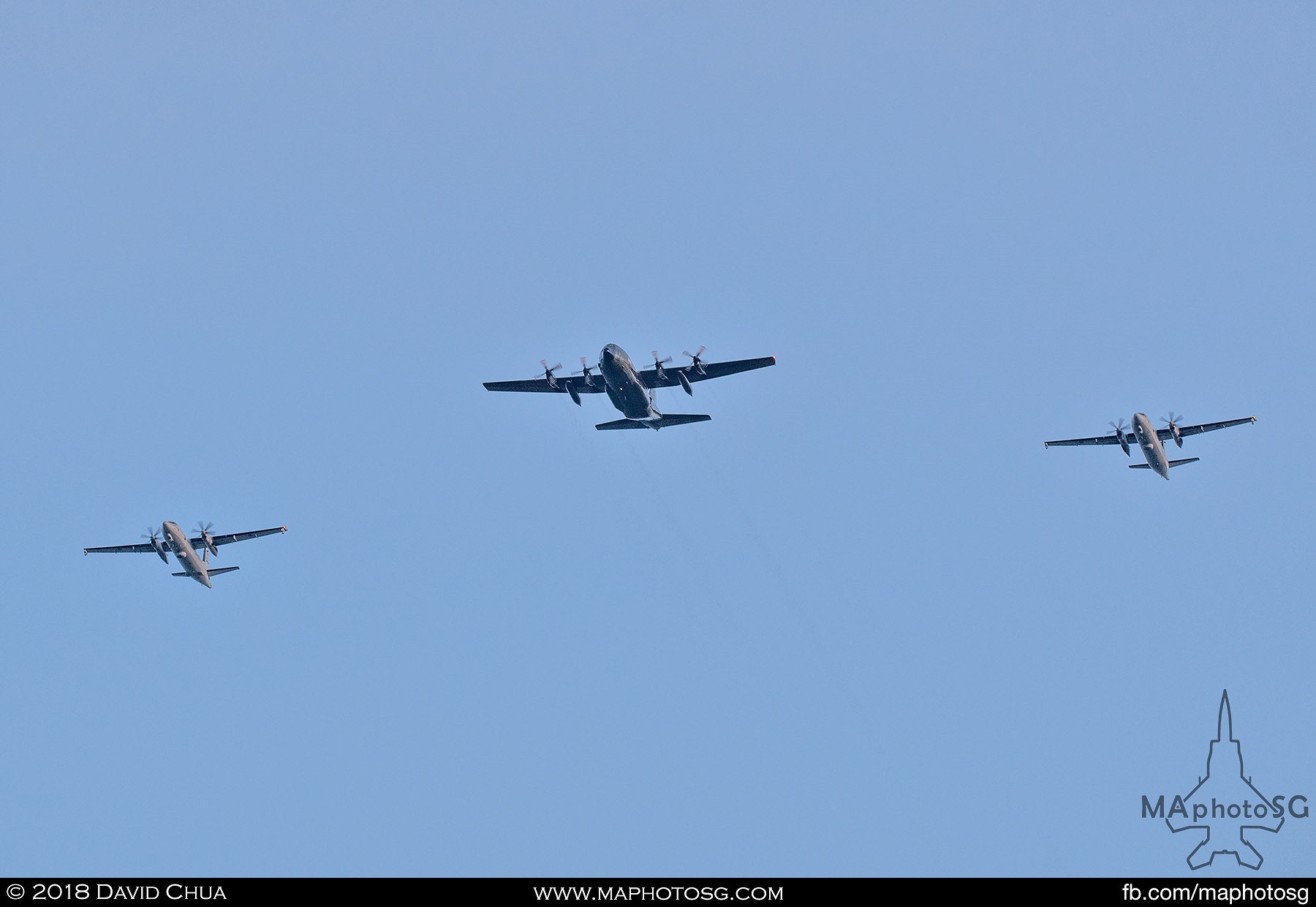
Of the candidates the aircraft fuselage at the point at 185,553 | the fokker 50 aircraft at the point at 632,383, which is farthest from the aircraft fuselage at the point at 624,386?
the aircraft fuselage at the point at 185,553

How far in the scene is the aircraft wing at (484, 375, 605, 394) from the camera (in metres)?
97.5

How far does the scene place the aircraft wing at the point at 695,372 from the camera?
9494 cm

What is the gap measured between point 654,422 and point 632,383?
5.66m

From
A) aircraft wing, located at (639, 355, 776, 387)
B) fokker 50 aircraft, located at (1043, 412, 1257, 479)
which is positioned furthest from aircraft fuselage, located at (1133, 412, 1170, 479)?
aircraft wing, located at (639, 355, 776, 387)

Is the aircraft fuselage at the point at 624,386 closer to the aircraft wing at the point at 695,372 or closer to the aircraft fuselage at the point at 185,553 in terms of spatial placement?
the aircraft wing at the point at 695,372

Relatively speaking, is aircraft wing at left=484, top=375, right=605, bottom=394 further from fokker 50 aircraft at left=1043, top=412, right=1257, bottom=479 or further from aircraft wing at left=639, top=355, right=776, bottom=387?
fokker 50 aircraft at left=1043, top=412, right=1257, bottom=479

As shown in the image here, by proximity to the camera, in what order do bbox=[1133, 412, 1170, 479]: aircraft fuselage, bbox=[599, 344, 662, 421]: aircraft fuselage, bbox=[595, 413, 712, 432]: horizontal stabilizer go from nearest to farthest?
bbox=[599, 344, 662, 421]: aircraft fuselage, bbox=[595, 413, 712, 432]: horizontal stabilizer, bbox=[1133, 412, 1170, 479]: aircraft fuselage

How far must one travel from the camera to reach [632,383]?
91875 millimetres

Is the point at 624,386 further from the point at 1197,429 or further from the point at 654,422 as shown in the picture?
the point at 1197,429

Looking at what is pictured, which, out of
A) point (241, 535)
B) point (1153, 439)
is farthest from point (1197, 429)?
point (241, 535)
